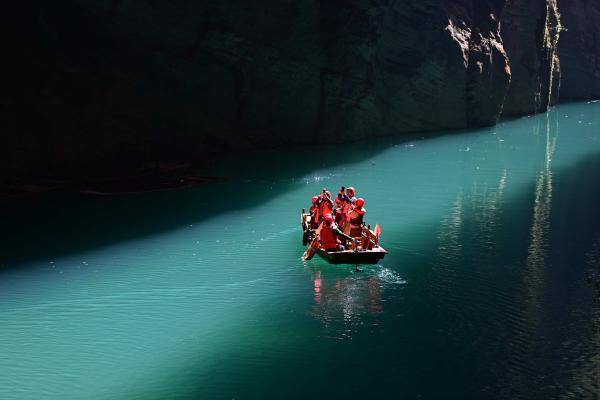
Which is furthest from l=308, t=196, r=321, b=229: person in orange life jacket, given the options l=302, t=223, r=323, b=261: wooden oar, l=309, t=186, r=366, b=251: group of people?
l=302, t=223, r=323, b=261: wooden oar

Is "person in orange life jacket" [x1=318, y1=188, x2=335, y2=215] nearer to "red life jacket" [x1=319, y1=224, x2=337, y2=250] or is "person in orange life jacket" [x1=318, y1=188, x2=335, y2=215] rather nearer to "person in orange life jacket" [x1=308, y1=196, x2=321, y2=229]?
"person in orange life jacket" [x1=308, y1=196, x2=321, y2=229]

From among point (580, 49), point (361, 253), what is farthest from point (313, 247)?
point (580, 49)

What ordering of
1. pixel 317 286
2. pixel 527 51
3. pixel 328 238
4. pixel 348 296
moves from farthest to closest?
pixel 527 51 → pixel 328 238 → pixel 317 286 → pixel 348 296

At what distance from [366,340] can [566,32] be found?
4493 inches

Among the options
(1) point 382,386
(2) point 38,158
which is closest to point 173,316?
(1) point 382,386

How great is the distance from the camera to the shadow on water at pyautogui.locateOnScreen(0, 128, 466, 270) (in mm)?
43344

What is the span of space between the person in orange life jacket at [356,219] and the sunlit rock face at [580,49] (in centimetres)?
10488

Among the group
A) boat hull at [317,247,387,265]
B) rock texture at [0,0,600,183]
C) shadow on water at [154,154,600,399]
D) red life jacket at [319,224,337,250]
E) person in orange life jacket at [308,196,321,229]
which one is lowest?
shadow on water at [154,154,600,399]

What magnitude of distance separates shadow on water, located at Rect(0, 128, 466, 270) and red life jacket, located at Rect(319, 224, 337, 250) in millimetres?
11610

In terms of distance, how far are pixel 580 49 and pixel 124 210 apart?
328ft

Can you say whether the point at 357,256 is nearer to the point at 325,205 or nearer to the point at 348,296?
the point at 348,296

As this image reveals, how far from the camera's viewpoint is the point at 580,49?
431ft

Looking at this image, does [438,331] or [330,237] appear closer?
[438,331]

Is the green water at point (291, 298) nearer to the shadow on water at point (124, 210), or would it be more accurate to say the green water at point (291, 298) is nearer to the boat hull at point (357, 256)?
the shadow on water at point (124, 210)
